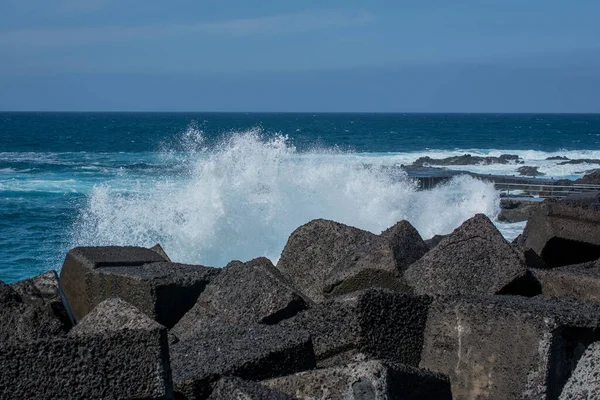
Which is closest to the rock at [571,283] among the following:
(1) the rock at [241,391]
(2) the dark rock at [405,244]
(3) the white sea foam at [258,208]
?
(2) the dark rock at [405,244]

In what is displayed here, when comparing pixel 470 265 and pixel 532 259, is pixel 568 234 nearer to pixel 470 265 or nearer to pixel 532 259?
pixel 532 259

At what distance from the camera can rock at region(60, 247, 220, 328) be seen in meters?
4.58

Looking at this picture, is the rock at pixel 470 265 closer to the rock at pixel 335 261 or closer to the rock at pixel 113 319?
the rock at pixel 335 261

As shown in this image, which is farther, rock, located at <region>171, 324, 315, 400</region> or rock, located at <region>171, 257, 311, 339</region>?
rock, located at <region>171, 257, 311, 339</region>

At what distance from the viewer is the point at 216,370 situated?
2.99 meters

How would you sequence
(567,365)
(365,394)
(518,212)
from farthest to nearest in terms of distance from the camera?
(518,212) < (567,365) < (365,394)

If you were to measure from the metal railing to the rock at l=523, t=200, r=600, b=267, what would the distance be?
13679mm

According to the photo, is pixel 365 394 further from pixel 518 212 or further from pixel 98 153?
pixel 98 153

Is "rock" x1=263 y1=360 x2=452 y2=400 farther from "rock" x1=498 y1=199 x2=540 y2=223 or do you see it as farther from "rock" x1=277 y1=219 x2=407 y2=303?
"rock" x1=498 y1=199 x2=540 y2=223

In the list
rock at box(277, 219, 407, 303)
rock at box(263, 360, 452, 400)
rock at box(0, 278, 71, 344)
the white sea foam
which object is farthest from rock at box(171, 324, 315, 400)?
the white sea foam

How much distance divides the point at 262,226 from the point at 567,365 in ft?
27.4

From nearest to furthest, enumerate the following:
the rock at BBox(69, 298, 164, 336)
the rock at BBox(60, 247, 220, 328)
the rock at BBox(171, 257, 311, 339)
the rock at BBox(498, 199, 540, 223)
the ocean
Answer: the rock at BBox(69, 298, 164, 336), the rock at BBox(171, 257, 311, 339), the rock at BBox(60, 247, 220, 328), the ocean, the rock at BBox(498, 199, 540, 223)

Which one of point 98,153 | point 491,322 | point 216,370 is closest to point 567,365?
point 491,322

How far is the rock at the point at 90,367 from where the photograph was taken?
8.30 ft
